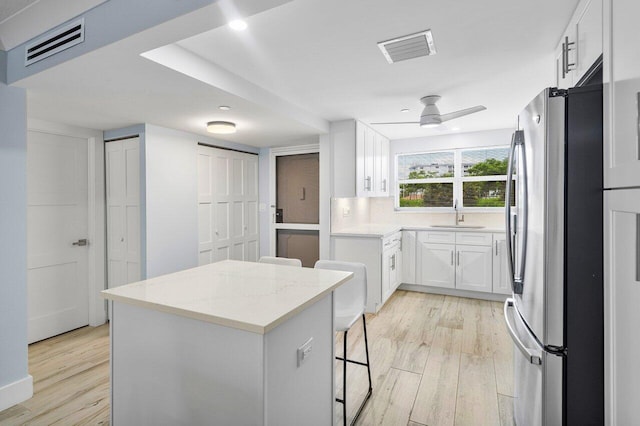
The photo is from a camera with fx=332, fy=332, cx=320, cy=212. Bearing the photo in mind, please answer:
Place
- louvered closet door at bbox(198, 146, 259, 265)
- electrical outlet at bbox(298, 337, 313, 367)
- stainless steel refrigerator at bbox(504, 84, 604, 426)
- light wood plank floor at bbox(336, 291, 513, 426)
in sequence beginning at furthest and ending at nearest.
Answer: louvered closet door at bbox(198, 146, 259, 265) → light wood plank floor at bbox(336, 291, 513, 426) → electrical outlet at bbox(298, 337, 313, 367) → stainless steel refrigerator at bbox(504, 84, 604, 426)

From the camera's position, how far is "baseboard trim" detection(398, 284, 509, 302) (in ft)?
14.4

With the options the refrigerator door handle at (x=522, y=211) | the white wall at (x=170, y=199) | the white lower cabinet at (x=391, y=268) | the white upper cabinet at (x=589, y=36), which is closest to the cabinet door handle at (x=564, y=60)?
the white upper cabinet at (x=589, y=36)

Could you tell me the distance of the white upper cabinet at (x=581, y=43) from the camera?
1345 mm

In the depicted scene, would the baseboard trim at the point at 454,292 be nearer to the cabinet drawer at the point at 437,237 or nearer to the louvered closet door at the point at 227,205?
the cabinet drawer at the point at 437,237

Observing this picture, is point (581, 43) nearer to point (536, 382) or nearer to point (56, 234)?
point (536, 382)

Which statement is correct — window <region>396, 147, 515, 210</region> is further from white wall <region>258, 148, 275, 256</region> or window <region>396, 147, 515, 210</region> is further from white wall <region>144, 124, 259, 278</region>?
white wall <region>144, 124, 259, 278</region>

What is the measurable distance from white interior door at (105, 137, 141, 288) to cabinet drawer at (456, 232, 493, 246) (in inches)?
155

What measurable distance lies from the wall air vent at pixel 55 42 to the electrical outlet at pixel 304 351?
6.25 feet

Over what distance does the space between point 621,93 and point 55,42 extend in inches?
102

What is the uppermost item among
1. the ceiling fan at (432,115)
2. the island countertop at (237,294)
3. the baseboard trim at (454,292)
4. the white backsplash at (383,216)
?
the ceiling fan at (432,115)

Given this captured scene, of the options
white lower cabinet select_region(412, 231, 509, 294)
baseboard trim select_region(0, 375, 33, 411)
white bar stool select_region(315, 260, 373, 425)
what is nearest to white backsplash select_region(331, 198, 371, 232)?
white lower cabinet select_region(412, 231, 509, 294)

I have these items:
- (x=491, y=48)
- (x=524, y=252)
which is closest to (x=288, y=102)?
(x=491, y=48)

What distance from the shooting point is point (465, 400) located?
2.25 meters

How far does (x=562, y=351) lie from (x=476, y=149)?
4.14m
